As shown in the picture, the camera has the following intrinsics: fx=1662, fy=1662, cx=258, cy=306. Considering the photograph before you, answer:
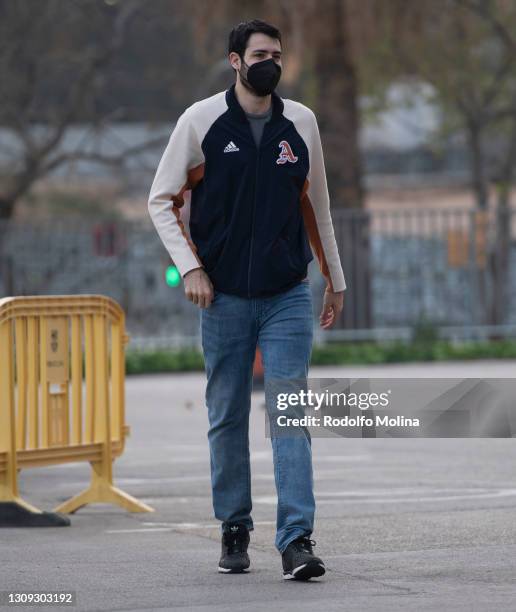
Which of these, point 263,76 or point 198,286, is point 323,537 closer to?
point 198,286

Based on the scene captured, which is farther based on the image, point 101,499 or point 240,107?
point 101,499

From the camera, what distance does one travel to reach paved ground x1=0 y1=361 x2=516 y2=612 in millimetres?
6047

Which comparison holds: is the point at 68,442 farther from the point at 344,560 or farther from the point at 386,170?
the point at 386,170

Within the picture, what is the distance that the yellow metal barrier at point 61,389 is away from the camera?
8.45m

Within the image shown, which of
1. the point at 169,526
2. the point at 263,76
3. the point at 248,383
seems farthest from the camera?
the point at 169,526

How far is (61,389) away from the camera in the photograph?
879 centimetres

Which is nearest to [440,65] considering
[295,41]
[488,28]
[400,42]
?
[488,28]

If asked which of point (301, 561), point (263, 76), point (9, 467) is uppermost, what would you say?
point (263, 76)

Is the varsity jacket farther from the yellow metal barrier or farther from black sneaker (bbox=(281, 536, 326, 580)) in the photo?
the yellow metal barrier

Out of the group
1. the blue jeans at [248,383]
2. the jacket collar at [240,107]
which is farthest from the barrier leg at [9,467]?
the jacket collar at [240,107]

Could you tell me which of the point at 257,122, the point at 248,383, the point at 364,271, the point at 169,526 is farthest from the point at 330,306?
the point at 364,271

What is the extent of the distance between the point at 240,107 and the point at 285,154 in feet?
0.85

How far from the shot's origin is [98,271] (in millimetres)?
24219

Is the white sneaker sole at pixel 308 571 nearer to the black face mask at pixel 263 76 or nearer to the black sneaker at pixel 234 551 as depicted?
the black sneaker at pixel 234 551
